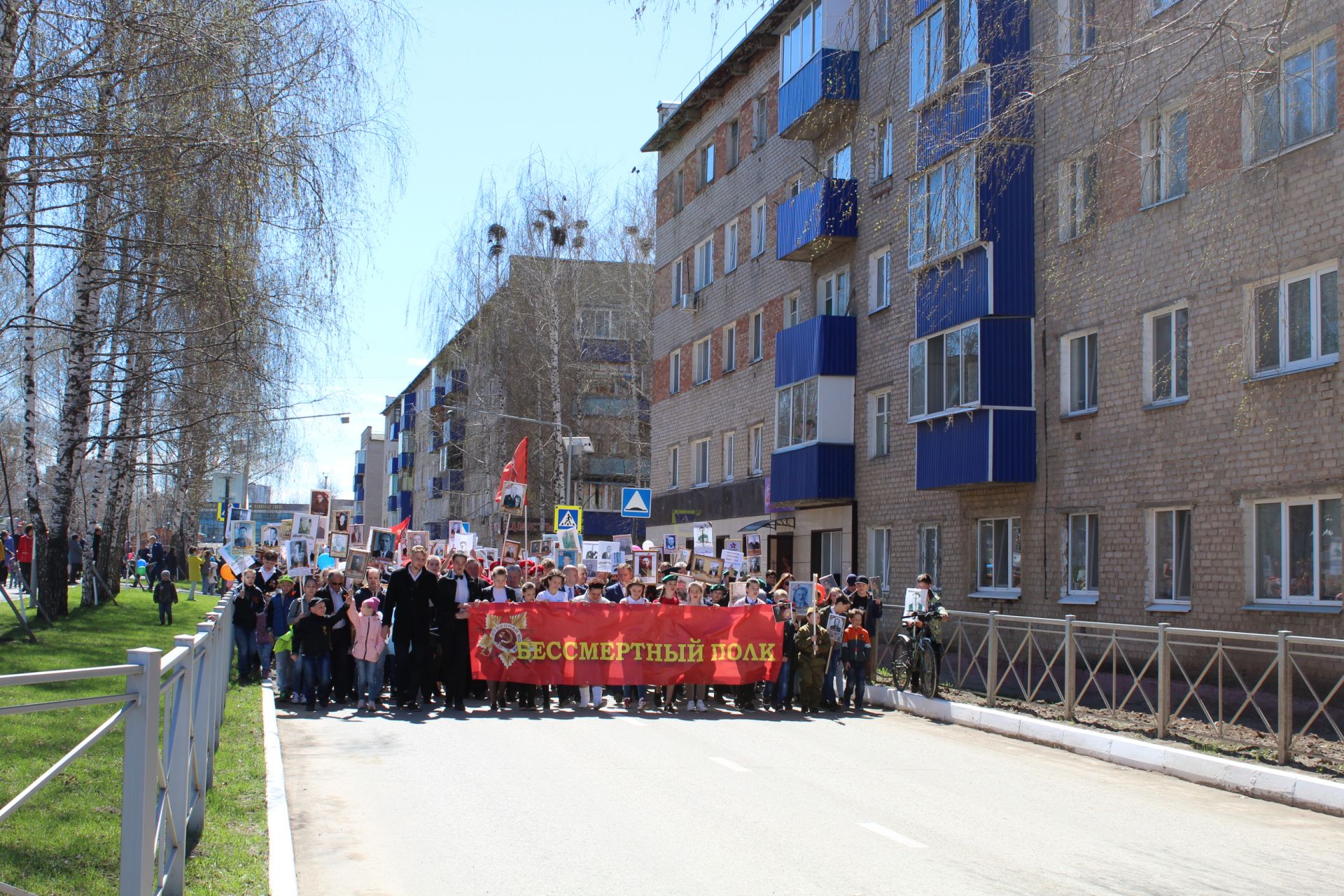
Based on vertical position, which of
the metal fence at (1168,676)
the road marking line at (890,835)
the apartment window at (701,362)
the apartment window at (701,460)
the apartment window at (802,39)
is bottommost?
the road marking line at (890,835)

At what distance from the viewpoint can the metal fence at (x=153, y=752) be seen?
4191 millimetres

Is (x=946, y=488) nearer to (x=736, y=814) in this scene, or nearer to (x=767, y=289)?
(x=767, y=289)

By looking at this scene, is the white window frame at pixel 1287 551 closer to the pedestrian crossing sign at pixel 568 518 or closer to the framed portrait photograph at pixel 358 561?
the pedestrian crossing sign at pixel 568 518

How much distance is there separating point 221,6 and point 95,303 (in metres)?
12.7

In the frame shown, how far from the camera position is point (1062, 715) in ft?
51.5

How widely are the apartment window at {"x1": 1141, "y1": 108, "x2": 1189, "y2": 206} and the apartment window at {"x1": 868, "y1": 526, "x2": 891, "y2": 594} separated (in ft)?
35.6

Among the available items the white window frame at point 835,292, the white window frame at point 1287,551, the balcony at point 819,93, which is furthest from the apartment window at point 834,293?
the white window frame at point 1287,551

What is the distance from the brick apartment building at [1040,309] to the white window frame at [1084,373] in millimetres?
50

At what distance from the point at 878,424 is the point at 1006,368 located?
22.6 ft

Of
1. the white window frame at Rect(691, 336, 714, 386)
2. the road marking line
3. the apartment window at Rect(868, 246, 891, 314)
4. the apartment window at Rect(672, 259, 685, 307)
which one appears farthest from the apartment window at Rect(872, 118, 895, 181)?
the road marking line

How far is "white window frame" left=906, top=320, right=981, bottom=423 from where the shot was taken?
24484 mm

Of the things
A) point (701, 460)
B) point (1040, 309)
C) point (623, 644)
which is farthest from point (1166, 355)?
point (701, 460)

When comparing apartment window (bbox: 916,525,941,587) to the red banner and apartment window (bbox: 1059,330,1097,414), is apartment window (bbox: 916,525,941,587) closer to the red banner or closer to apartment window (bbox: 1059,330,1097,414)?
apartment window (bbox: 1059,330,1097,414)

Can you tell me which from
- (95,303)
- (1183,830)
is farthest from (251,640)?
(1183,830)
